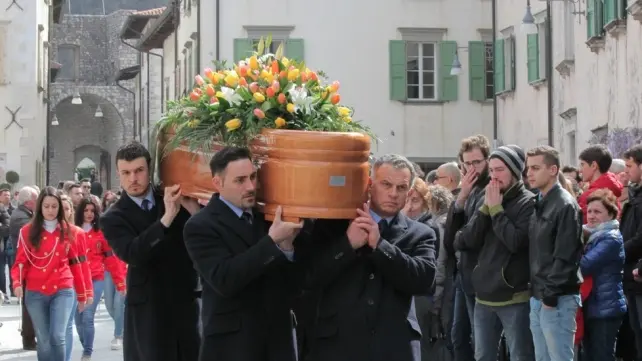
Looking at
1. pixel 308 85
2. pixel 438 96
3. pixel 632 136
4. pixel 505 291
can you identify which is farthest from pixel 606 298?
pixel 438 96

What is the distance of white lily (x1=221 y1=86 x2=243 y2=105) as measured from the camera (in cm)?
806

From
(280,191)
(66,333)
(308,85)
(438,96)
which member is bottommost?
(66,333)

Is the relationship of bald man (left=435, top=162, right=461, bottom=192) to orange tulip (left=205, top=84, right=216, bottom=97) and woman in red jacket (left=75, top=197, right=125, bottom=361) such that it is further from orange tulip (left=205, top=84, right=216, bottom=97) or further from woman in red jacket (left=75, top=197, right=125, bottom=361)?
orange tulip (left=205, top=84, right=216, bottom=97)

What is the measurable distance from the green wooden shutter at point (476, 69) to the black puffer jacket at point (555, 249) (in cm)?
2722

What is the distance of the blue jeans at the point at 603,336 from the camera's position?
11812 mm

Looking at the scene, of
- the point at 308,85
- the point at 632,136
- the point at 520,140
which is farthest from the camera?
the point at 520,140

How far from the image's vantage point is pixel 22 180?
45.1 m

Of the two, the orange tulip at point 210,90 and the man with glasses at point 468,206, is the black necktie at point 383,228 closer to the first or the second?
the orange tulip at point 210,90

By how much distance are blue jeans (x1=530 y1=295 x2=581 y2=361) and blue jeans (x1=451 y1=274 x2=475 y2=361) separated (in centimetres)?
144

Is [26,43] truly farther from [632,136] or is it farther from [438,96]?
[632,136]

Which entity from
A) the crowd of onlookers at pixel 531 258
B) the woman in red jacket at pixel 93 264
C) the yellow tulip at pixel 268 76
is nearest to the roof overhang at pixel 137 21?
the woman in red jacket at pixel 93 264

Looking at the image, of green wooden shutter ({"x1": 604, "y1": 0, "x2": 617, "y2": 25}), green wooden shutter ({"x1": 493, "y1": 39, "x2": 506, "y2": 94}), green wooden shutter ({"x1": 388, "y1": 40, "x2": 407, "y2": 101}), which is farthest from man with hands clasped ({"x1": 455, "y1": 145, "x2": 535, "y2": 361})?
green wooden shutter ({"x1": 388, "y1": 40, "x2": 407, "y2": 101})

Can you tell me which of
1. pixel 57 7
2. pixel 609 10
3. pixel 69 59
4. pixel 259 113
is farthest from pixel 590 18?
pixel 69 59

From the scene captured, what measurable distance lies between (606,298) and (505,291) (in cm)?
143
